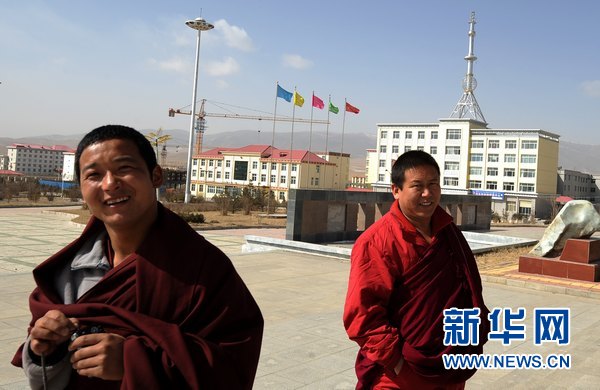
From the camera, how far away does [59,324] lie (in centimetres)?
129

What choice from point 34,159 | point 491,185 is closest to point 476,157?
point 491,185

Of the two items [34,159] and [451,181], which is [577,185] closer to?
[451,181]

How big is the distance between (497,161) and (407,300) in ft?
177

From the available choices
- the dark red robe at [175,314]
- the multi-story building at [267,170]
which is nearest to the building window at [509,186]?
the multi-story building at [267,170]

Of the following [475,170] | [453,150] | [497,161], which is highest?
[453,150]

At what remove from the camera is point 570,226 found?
31.0ft

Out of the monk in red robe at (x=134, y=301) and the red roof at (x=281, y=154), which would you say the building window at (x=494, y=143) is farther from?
the monk in red robe at (x=134, y=301)

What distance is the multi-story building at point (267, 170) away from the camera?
180 feet

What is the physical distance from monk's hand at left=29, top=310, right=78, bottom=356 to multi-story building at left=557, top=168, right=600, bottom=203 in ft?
206

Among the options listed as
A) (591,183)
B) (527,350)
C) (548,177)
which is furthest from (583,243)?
(591,183)

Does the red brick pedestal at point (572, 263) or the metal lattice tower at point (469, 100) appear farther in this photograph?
the metal lattice tower at point (469, 100)

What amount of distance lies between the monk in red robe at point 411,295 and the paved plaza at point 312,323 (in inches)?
74.5

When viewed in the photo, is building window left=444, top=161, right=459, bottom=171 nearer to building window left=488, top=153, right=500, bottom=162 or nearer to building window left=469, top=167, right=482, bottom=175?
building window left=469, top=167, right=482, bottom=175

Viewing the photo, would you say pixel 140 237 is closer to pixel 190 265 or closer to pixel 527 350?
pixel 190 265
